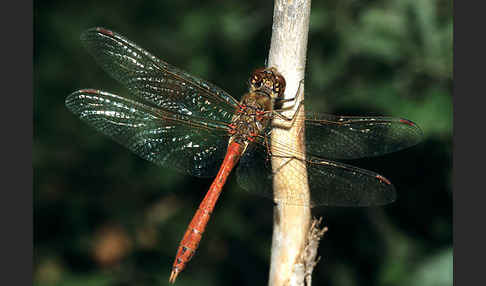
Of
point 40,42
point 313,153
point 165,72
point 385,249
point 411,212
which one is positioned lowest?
point 385,249

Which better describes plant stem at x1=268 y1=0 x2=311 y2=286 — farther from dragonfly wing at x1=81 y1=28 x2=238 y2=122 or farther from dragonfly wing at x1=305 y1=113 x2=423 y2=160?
dragonfly wing at x1=81 y1=28 x2=238 y2=122

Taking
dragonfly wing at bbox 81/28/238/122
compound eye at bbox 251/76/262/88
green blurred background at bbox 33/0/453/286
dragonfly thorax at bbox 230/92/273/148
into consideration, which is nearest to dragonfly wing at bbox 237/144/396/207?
dragonfly thorax at bbox 230/92/273/148

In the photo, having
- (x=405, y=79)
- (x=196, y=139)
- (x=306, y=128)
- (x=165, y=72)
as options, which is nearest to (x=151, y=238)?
(x=196, y=139)

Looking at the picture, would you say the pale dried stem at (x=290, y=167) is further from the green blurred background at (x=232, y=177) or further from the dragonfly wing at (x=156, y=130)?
the green blurred background at (x=232, y=177)

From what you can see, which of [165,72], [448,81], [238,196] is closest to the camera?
[165,72]

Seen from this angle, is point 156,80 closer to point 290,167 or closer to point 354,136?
point 290,167

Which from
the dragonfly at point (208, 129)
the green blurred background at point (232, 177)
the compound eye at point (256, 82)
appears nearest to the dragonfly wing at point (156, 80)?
the dragonfly at point (208, 129)

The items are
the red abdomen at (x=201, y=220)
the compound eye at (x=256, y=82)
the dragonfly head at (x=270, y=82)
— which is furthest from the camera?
the red abdomen at (x=201, y=220)

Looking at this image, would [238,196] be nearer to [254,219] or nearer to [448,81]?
[254,219]
